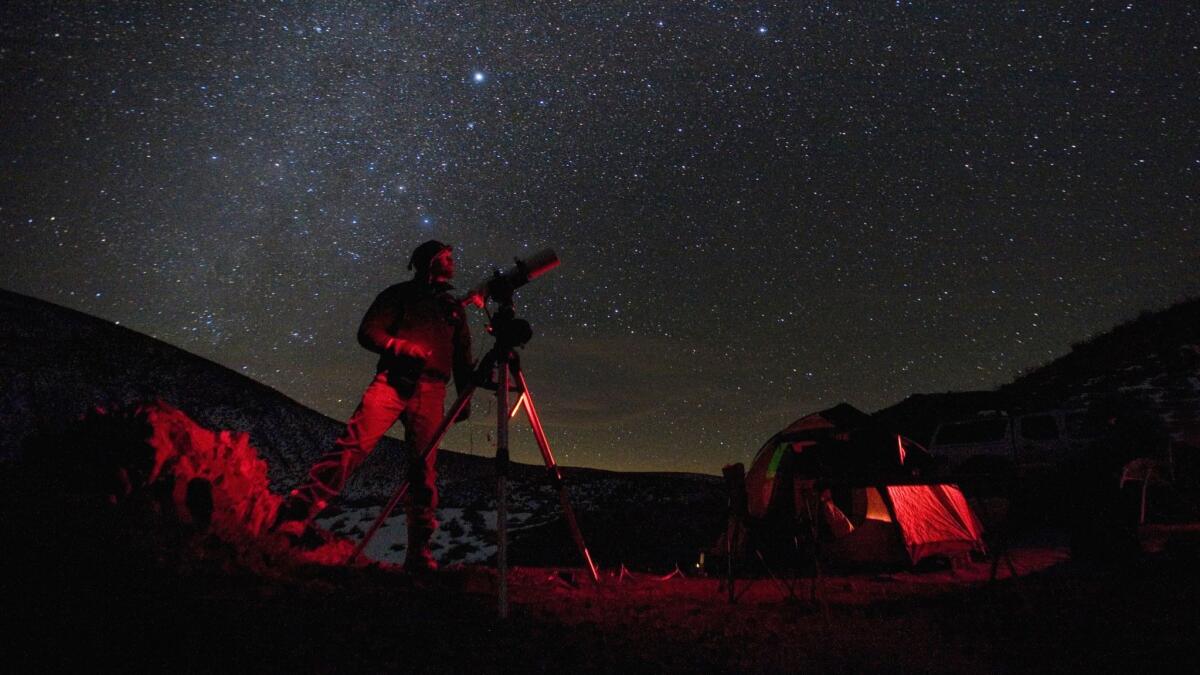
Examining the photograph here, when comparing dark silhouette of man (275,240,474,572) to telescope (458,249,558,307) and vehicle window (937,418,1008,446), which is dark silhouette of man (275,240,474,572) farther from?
vehicle window (937,418,1008,446)

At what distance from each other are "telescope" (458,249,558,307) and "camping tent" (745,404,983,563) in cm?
231

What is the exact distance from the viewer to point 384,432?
4.59m

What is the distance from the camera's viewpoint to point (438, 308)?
4852mm

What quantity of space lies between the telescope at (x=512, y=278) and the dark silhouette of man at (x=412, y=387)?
0.27 m

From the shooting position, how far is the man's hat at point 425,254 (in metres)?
4.89

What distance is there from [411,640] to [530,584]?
2.14 metres

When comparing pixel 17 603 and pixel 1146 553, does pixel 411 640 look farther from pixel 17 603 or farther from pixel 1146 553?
pixel 1146 553

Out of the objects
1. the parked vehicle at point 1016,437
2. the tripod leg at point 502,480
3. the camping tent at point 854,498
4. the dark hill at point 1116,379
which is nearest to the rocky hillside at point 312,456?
the camping tent at point 854,498

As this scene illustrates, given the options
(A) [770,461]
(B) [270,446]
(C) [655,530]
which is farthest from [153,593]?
(B) [270,446]

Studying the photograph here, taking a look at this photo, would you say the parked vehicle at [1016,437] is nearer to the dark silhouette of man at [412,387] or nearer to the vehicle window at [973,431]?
the vehicle window at [973,431]

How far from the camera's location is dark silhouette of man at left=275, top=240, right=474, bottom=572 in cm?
421

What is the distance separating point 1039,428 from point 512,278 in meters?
10.8

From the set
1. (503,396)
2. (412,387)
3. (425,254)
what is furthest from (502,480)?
(425,254)

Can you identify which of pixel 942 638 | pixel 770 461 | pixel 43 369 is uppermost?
pixel 43 369
